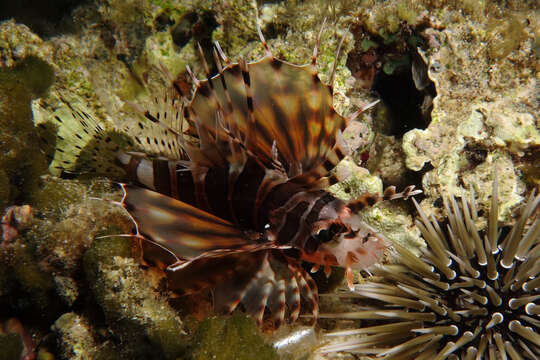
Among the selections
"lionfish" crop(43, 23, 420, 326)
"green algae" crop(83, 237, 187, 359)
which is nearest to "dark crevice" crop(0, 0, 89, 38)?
"lionfish" crop(43, 23, 420, 326)

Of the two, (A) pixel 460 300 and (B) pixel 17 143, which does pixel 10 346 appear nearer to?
(B) pixel 17 143

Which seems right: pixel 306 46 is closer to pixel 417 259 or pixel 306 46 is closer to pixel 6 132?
pixel 417 259

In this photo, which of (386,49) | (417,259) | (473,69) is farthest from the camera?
(386,49)

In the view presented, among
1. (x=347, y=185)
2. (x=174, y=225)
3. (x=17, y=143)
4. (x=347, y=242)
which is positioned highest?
(x=17, y=143)

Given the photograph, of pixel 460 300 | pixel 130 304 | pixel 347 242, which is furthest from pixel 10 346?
pixel 460 300

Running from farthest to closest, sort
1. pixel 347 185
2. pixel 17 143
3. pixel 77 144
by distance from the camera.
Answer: pixel 347 185 → pixel 77 144 → pixel 17 143

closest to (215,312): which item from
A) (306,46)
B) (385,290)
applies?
(385,290)
